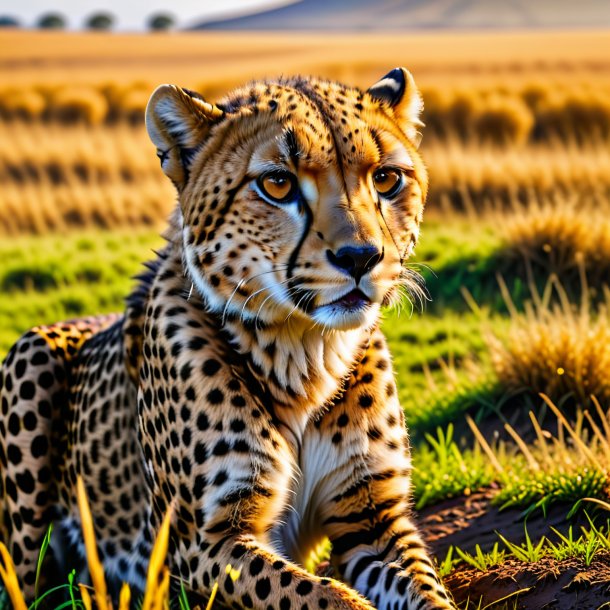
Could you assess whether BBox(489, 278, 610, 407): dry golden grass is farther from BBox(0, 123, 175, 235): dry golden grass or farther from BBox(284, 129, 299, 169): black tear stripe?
BBox(0, 123, 175, 235): dry golden grass

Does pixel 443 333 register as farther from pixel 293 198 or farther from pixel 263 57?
pixel 263 57

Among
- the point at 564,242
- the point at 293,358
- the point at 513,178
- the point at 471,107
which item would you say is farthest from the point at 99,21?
the point at 293,358

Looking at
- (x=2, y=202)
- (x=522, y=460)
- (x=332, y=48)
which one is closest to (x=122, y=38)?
(x=332, y=48)

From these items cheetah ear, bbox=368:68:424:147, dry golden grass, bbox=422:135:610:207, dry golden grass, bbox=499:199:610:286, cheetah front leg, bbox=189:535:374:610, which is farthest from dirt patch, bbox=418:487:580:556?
dry golden grass, bbox=422:135:610:207

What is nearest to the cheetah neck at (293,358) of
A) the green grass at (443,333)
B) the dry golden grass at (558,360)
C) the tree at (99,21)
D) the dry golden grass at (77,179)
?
the green grass at (443,333)

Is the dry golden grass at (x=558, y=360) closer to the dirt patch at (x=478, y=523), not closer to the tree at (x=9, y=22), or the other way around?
the dirt patch at (x=478, y=523)

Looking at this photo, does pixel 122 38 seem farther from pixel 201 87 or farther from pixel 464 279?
pixel 464 279

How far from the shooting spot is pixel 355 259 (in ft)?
8.35

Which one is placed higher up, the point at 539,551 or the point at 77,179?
the point at 77,179

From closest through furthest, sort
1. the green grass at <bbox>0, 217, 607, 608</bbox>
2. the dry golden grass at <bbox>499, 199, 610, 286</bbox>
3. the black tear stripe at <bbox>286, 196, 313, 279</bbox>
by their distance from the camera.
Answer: the black tear stripe at <bbox>286, 196, 313, 279</bbox> → the green grass at <bbox>0, 217, 607, 608</bbox> → the dry golden grass at <bbox>499, 199, 610, 286</bbox>

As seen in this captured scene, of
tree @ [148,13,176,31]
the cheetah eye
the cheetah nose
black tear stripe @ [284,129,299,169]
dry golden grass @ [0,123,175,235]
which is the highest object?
tree @ [148,13,176,31]

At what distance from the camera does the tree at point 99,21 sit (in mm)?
56725

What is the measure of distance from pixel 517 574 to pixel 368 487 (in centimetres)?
52

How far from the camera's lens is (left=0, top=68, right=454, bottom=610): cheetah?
2.67 meters
